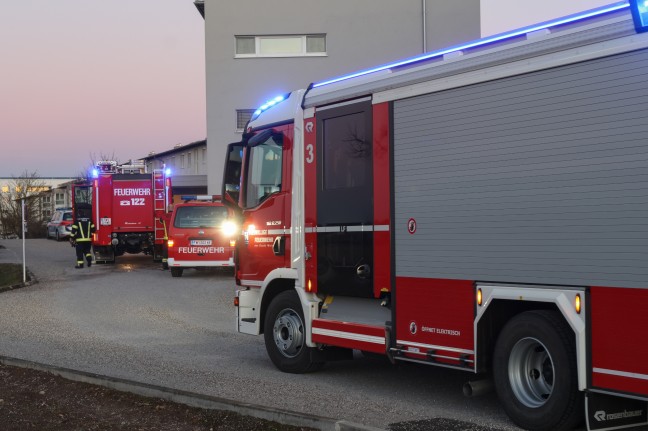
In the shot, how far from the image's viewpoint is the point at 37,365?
9219 mm

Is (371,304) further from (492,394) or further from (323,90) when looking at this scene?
(323,90)

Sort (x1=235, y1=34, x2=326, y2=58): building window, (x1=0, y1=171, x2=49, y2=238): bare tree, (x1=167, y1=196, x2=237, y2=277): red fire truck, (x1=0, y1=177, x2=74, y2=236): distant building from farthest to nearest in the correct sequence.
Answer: (x1=0, y1=177, x2=74, y2=236): distant building → (x1=0, y1=171, x2=49, y2=238): bare tree → (x1=235, y1=34, x2=326, y2=58): building window → (x1=167, y1=196, x2=237, y2=277): red fire truck

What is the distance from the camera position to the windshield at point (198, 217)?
22739mm

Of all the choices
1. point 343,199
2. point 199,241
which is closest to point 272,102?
point 343,199

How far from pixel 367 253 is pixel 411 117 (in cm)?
140

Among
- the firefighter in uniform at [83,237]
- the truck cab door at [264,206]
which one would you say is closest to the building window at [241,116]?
the firefighter in uniform at [83,237]

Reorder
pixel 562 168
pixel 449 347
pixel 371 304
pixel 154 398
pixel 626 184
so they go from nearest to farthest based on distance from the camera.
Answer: pixel 626 184 < pixel 562 168 < pixel 449 347 < pixel 154 398 < pixel 371 304

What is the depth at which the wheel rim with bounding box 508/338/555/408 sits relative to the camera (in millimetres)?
6402

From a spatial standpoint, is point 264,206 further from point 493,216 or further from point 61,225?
point 61,225

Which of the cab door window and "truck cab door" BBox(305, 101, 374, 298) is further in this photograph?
the cab door window

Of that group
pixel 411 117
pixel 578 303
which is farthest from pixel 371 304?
pixel 578 303

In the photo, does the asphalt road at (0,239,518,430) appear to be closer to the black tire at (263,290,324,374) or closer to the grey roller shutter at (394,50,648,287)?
the black tire at (263,290,324,374)

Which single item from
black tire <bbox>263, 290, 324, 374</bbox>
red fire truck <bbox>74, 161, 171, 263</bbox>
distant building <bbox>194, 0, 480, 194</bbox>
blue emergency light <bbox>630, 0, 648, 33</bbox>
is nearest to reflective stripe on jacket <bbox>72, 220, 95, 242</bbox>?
red fire truck <bbox>74, 161, 171, 263</bbox>

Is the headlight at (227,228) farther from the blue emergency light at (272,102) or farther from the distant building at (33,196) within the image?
the distant building at (33,196)
